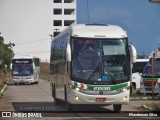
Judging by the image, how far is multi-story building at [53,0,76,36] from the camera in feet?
380

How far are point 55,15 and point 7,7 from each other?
35.5 feet

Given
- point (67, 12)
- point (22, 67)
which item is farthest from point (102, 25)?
point (67, 12)

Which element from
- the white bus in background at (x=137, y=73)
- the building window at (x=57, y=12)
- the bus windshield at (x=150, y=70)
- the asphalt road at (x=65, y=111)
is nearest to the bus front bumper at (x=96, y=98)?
the asphalt road at (x=65, y=111)

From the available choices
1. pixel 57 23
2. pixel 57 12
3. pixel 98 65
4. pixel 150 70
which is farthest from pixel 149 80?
pixel 57 12

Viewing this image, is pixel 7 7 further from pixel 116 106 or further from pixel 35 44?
pixel 116 106

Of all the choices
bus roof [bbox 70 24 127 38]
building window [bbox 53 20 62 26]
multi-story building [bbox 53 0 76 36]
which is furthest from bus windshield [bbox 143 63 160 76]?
building window [bbox 53 20 62 26]

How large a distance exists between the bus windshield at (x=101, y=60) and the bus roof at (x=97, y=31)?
0.20m

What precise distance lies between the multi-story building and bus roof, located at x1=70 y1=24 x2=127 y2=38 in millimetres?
93325

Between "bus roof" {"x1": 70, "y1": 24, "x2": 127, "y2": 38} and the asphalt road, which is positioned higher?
"bus roof" {"x1": 70, "y1": 24, "x2": 127, "y2": 38}

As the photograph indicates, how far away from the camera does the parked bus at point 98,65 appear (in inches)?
778

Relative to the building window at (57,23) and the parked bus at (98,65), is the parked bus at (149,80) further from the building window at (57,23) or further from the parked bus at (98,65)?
the building window at (57,23)

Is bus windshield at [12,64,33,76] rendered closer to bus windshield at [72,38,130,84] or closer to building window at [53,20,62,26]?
bus windshield at [72,38,130,84]

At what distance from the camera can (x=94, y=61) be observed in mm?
20172

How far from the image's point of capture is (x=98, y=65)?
2008 centimetres
